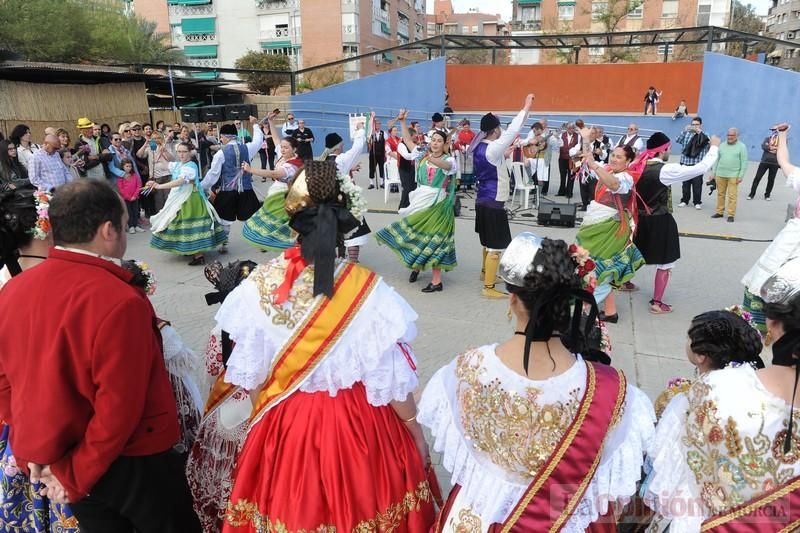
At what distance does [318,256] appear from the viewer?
6.88 feet

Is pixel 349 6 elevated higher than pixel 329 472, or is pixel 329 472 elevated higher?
pixel 349 6

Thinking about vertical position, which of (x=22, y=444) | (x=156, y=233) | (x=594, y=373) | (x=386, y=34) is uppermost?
(x=386, y=34)

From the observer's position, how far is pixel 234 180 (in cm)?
802

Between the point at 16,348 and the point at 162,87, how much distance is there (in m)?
20.1

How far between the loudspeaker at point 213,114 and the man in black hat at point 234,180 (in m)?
2.41

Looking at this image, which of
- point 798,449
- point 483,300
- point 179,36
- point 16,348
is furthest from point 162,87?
point 179,36

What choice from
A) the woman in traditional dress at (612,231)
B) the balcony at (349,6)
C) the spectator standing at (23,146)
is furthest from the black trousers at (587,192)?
the balcony at (349,6)

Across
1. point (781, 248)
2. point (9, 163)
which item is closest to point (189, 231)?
point (9, 163)

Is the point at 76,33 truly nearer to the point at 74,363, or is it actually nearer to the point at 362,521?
the point at 74,363

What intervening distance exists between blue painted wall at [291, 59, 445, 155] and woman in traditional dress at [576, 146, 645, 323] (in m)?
15.9

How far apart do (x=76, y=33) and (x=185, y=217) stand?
23.6 m

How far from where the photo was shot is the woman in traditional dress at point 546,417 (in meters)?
1.76

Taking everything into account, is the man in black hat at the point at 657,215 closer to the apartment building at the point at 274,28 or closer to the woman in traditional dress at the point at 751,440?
the woman in traditional dress at the point at 751,440

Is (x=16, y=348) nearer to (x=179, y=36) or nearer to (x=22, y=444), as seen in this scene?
(x=22, y=444)
